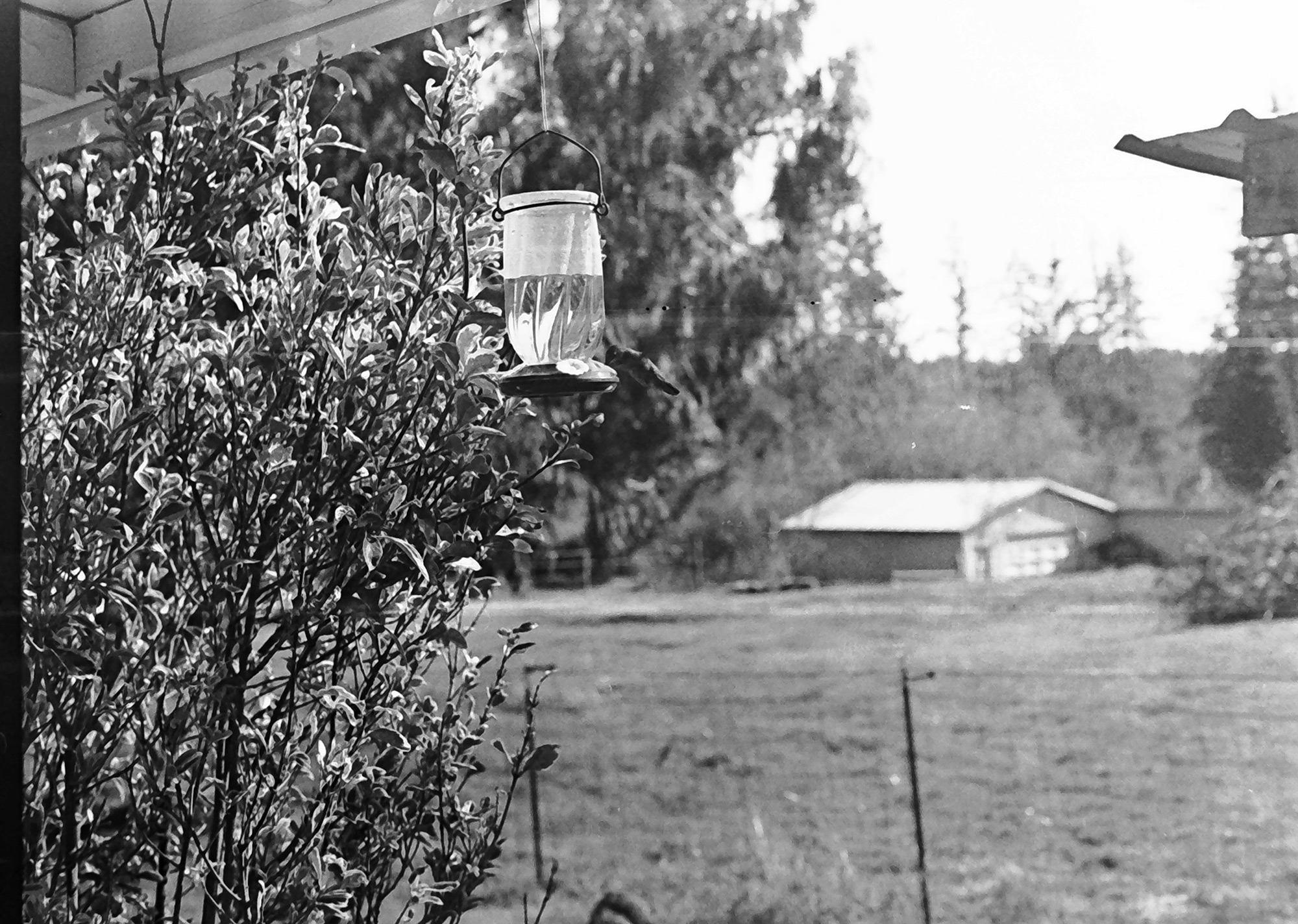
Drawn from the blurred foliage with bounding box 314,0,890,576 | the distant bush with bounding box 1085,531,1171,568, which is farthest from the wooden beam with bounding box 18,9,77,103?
the distant bush with bounding box 1085,531,1171,568

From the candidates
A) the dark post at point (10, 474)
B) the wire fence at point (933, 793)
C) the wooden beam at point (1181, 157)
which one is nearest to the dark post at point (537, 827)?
the wire fence at point (933, 793)

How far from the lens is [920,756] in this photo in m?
3.31

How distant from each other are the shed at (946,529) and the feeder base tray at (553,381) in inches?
92.3

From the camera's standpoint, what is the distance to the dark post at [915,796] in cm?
326

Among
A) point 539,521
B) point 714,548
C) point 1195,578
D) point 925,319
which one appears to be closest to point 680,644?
point 714,548

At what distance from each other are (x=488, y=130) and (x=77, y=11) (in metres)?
2.33

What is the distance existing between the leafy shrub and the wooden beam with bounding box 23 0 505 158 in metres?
0.14

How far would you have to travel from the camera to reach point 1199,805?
2.94m

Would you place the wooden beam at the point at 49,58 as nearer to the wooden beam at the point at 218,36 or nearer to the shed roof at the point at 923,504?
the wooden beam at the point at 218,36

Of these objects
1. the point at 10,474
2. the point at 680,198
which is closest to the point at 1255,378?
the point at 680,198

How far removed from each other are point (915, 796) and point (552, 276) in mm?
2579

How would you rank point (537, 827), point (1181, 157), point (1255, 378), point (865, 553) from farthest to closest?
point (537, 827) < point (865, 553) < point (1255, 378) < point (1181, 157)

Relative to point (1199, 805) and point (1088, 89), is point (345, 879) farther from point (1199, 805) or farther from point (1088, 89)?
point (1088, 89)

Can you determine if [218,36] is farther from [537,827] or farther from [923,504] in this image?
[537,827]
